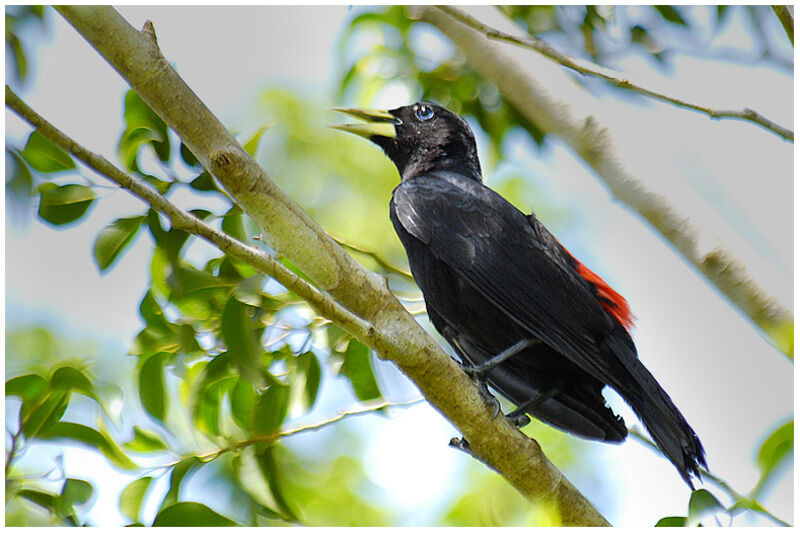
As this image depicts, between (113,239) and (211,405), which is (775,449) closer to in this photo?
(211,405)

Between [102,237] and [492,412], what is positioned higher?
[102,237]

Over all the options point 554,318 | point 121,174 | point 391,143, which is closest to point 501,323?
point 554,318

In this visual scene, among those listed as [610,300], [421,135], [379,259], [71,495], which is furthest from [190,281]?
[421,135]

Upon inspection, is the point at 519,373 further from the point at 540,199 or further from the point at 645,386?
the point at 540,199

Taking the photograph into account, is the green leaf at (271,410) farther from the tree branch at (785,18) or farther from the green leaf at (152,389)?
the tree branch at (785,18)

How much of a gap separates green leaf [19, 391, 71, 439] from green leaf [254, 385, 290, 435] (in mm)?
634

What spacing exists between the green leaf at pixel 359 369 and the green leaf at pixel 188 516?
819 mm

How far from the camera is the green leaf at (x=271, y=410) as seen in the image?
2.91 metres

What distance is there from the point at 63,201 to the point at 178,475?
928 mm

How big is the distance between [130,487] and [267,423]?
18.7 inches

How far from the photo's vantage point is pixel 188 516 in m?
2.37

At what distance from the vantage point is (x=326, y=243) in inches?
99.4

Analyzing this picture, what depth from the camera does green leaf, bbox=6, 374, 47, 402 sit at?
8.27 ft

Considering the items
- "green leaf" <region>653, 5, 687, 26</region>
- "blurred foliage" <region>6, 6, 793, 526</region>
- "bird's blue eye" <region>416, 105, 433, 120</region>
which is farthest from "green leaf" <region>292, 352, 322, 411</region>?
"green leaf" <region>653, 5, 687, 26</region>
